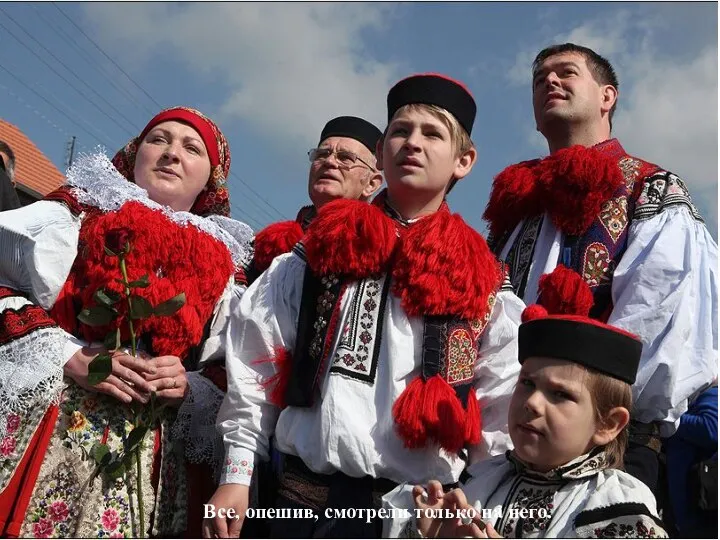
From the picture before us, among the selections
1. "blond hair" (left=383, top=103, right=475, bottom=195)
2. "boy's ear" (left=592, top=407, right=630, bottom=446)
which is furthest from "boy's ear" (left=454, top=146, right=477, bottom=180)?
"boy's ear" (left=592, top=407, right=630, bottom=446)

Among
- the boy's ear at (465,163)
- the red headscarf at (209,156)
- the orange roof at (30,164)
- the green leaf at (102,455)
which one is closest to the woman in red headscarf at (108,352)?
the green leaf at (102,455)

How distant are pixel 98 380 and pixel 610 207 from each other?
204cm

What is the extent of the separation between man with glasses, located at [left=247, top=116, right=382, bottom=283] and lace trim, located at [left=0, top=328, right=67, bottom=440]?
4.89ft

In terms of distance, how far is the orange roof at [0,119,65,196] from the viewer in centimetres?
1695

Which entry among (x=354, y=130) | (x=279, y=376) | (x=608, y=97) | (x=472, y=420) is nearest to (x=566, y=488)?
(x=472, y=420)

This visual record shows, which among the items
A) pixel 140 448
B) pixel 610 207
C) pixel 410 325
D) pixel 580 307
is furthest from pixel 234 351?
pixel 610 207

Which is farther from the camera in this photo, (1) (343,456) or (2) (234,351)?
(2) (234,351)

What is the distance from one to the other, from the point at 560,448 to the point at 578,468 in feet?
0.25

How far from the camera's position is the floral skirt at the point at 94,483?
2561 mm

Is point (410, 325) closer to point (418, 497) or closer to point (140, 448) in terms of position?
point (418, 497)

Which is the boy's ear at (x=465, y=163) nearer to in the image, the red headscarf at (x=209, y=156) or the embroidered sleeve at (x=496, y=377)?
the embroidered sleeve at (x=496, y=377)

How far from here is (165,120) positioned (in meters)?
3.31

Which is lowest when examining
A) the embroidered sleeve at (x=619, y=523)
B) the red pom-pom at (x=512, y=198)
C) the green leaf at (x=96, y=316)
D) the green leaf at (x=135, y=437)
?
the embroidered sleeve at (x=619, y=523)

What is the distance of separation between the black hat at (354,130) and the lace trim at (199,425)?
187 cm
